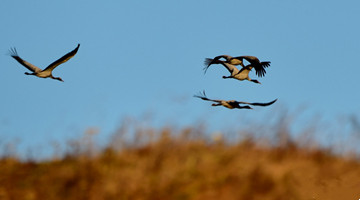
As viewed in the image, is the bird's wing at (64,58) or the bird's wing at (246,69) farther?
the bird's wing at (246,69)

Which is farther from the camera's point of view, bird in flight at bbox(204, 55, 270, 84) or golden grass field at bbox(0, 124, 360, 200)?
bird in flight at bbox(204, 55, 270, 84)

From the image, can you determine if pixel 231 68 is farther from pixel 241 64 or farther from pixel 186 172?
pixel 186 172

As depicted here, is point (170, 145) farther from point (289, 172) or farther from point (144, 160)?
point (289, 172)

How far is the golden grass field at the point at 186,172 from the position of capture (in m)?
6.09

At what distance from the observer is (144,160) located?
6660 millimetres

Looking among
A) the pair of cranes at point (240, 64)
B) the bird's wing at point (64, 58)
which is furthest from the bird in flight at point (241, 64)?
the bird's wing at point (64, 58)

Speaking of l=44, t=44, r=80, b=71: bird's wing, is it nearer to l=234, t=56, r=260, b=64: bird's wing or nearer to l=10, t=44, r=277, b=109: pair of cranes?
l=10, t=44, r=277, b=109: pair of cranes

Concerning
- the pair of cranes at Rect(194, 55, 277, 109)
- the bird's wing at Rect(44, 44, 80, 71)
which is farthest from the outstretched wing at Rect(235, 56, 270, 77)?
the bird's wing at Rect(44, 44, 80, 71)

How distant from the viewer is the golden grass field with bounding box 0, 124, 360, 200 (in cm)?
609

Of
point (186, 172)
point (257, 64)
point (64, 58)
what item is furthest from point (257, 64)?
point (64, 58)

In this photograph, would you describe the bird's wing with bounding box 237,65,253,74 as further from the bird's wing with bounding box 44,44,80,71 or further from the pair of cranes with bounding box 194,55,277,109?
the bird's wing with bounding box 44,44,80,71

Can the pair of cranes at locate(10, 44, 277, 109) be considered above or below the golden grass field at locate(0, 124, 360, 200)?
above

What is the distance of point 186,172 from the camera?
630 cm

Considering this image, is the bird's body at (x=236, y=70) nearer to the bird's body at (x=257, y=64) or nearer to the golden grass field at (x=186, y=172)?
the bird's body at (x=257, y=64)
